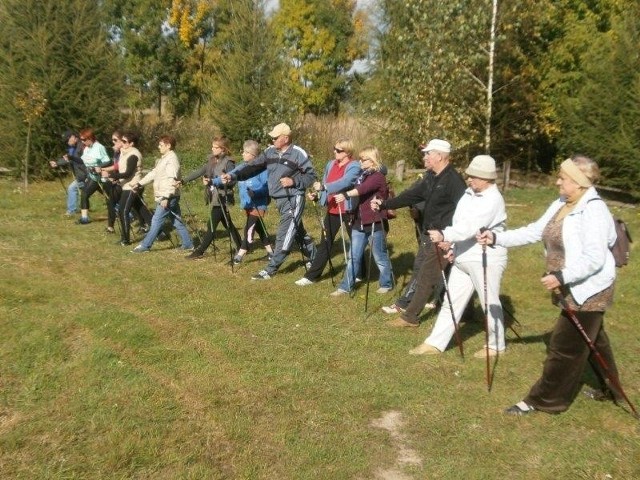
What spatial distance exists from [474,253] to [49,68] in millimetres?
16721

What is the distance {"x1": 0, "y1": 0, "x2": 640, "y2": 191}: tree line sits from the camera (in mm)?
15641

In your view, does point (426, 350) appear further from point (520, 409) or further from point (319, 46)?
point (319, 46)

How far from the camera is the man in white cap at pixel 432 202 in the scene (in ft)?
23.1

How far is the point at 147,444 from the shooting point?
4793 millimetres

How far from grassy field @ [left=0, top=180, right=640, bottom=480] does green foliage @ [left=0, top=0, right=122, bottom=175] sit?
11.4 m

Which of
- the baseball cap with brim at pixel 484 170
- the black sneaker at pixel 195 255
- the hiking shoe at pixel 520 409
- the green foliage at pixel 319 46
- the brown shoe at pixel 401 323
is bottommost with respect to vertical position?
the hiking shoe at pixel 520 409

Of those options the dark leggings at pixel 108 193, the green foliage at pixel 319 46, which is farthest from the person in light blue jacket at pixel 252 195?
the green foliage at pixel 319 46

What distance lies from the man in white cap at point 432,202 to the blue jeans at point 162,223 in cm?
440

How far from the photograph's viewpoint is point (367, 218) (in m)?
8.45

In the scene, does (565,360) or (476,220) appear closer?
(565,360)

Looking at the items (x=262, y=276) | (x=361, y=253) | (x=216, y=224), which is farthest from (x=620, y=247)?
(x=216, y=224)

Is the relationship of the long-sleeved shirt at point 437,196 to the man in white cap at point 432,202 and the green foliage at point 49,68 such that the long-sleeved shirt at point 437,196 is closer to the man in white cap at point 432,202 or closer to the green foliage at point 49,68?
the man in white cap at point 432,202

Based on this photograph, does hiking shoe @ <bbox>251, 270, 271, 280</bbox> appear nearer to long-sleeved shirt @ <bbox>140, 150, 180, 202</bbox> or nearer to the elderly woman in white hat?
Answer: long-sleeved shirt @ <bbox>140, 150, 180, 202</bbox>

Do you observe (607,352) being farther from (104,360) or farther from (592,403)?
(104,360)
